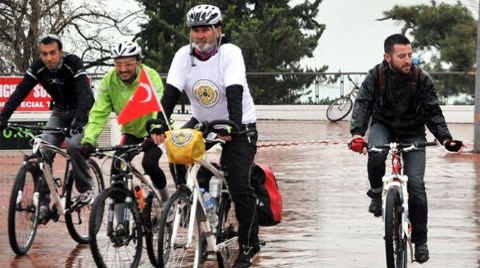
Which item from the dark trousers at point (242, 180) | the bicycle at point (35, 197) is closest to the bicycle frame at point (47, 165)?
the bicycle at point (35, 197)

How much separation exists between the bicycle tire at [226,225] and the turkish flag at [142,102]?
2.67 feet

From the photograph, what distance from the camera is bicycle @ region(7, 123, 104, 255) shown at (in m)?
10.4

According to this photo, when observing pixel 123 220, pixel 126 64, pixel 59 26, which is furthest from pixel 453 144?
pixel 59 26

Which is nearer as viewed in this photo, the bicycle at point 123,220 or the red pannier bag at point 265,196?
the bicycle at point 123,220

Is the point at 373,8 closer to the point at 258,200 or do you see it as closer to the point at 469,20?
the point at 469,20

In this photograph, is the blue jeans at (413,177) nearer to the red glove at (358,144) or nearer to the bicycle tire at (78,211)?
the red glove at (358,144)

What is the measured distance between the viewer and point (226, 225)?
30.6ft

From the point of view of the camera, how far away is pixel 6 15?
43.2 meters

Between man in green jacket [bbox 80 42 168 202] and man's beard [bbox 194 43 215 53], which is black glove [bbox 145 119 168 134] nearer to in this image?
man's beard [bbox 194 43 215 53]

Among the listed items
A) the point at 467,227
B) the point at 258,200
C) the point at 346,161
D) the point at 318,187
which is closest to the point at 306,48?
the point at 346,161

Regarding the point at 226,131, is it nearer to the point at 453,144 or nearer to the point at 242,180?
the point at 242,180

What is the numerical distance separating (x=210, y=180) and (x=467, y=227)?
155 inches

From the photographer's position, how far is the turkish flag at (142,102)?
908 centimetres

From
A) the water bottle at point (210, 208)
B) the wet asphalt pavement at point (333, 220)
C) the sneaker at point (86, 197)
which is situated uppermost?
the water bottle at point (210, 208)
